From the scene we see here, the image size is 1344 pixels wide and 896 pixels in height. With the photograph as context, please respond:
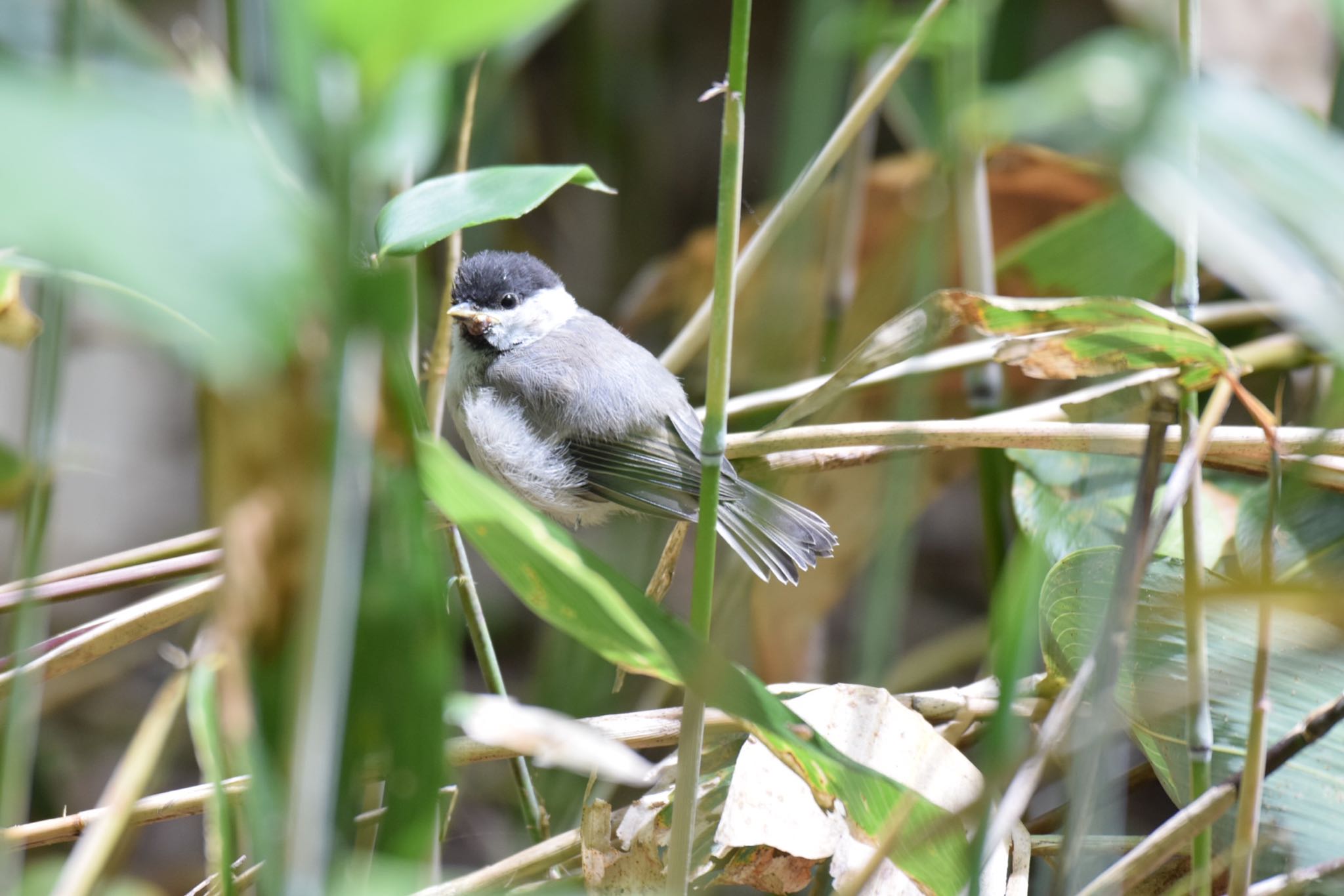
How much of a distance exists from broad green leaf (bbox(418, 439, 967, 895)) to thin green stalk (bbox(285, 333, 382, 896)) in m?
0.07

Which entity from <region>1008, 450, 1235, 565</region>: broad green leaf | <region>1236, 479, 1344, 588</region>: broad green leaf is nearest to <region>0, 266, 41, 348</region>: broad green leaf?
<region>1008, 450, 1235, 565</region>: broad green leaf

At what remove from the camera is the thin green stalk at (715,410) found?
596 mm

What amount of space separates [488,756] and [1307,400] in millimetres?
1129

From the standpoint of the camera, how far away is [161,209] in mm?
262

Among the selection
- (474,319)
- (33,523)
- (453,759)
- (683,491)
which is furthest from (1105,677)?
(474,319)

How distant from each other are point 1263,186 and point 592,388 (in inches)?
47.2

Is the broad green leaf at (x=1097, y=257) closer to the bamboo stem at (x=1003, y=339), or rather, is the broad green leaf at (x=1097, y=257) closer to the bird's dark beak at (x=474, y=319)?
the bamboo stem at (x=1003, y=339)

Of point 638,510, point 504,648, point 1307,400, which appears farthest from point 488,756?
point 504,648

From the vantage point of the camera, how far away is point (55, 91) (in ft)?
0.93

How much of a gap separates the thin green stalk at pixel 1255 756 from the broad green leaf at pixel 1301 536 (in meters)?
0.45

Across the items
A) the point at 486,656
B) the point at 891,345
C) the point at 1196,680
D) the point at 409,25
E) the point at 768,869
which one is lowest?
the point at 768,869

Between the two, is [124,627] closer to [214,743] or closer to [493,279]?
[214,743]

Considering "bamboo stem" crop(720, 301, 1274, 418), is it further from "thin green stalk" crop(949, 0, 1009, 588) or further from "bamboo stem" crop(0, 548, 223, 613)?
"bamboo stem" crop(0, 548, 223, 613)

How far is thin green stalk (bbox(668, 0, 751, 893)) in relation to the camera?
0.60m
